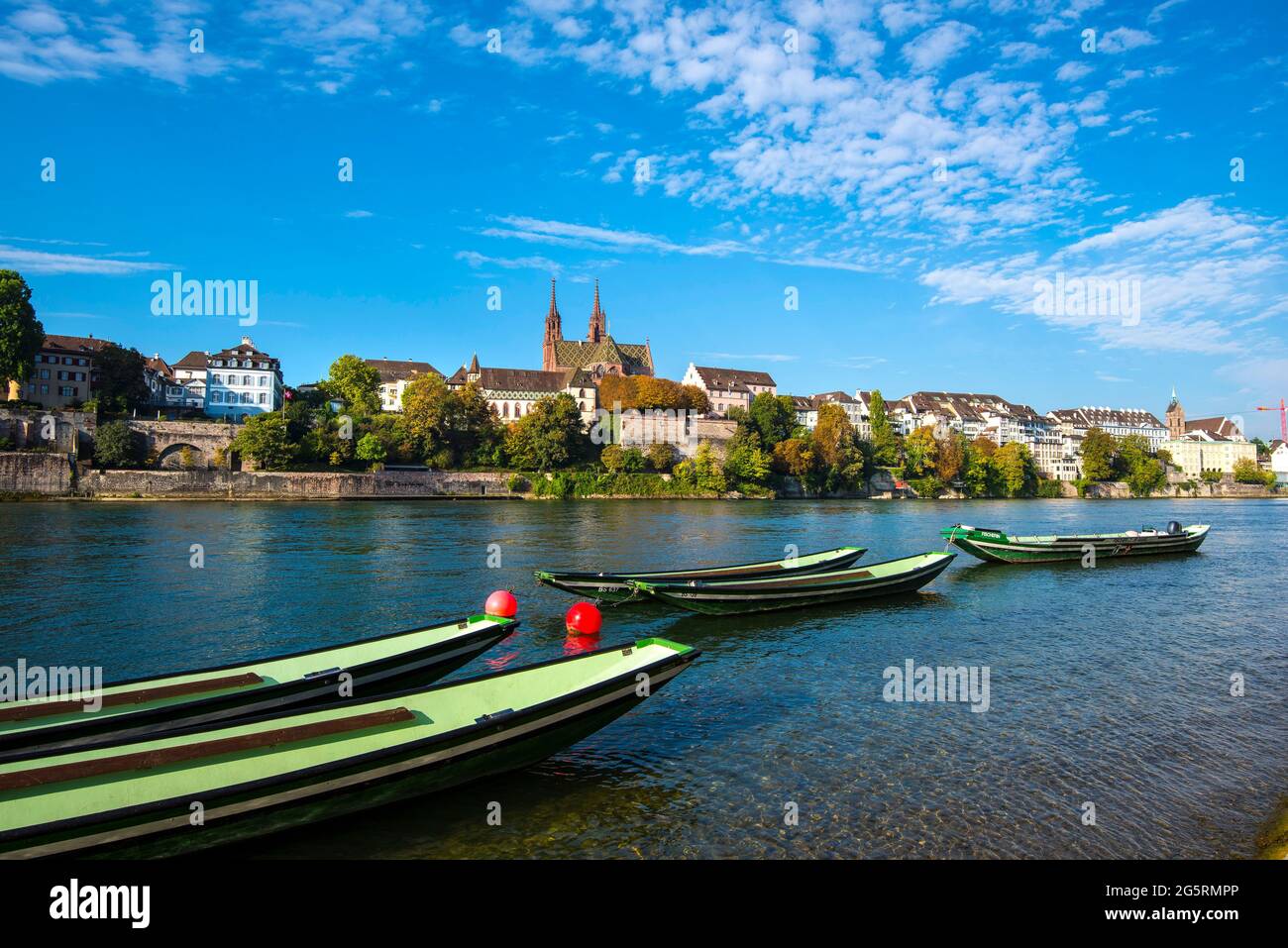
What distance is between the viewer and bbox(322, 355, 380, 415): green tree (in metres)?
108

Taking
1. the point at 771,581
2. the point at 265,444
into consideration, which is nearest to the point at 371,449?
the point at 265,444

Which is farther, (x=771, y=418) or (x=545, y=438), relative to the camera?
(x=771, y=418)

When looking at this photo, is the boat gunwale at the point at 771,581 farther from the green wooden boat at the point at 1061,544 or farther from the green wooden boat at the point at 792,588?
the green wooden boat at the point at 1061,544

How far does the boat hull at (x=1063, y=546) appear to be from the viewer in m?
34.7

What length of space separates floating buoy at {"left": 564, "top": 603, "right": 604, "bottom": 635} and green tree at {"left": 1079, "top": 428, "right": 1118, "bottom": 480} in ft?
470

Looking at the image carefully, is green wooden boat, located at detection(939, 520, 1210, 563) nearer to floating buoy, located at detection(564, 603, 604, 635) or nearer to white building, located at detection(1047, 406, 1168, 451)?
floating buoy, located at detection(564, 603, 604, 635)

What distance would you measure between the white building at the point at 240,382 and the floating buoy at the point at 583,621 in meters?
100

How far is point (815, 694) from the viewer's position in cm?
1445

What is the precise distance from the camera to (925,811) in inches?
375

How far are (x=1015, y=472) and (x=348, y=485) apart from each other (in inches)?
4161

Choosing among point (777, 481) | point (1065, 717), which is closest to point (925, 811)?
point (1065, 717)

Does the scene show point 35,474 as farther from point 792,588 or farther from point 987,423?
point 987,423
